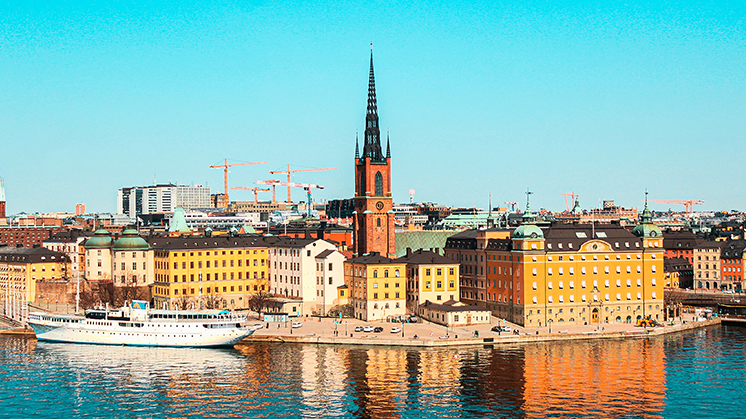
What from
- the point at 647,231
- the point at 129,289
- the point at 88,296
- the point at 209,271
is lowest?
the point at 88,296

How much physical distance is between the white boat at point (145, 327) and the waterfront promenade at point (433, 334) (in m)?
3.68

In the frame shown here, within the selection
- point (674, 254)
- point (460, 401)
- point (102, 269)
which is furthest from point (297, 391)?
point (674, 254)

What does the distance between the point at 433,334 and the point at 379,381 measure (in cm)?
2629

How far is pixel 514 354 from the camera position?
112812 millimetres

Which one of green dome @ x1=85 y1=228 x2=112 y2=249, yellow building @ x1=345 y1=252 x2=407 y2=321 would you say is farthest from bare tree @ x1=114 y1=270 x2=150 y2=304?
yellow building @ x1=345 y1=252 x2=407 y2=321

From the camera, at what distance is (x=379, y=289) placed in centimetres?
13662

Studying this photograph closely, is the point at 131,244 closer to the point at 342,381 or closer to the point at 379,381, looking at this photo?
the point at 342,381

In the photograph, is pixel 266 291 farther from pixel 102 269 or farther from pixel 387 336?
pixel 387 336

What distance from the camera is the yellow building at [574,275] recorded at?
427ft

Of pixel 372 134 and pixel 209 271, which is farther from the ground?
pixel 372 134

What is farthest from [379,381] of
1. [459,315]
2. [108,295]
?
[108,295]

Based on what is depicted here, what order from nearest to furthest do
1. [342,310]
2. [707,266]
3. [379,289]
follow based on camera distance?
[379,289]
[342,310]
[707,266]

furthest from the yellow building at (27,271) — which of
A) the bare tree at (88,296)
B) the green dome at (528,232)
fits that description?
the green dome at (528,232)

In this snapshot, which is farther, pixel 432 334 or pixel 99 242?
pixel 99 242
